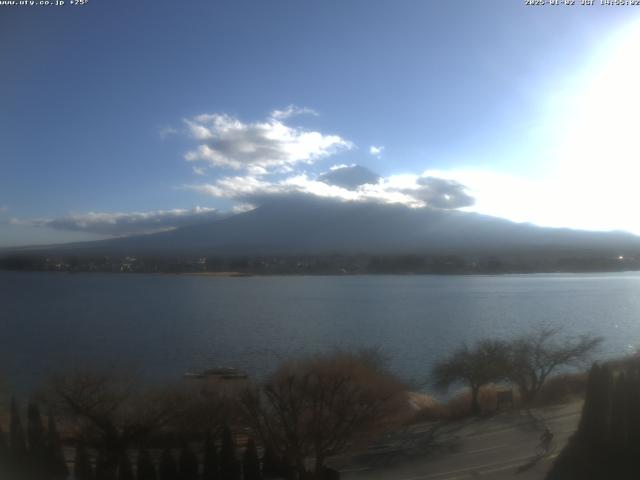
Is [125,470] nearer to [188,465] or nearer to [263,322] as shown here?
[188,465]

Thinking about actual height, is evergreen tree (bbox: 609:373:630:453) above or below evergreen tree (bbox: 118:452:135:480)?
above

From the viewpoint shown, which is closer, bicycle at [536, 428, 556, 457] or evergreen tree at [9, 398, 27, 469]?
evergreen tree at [9, 398, 27, 469]

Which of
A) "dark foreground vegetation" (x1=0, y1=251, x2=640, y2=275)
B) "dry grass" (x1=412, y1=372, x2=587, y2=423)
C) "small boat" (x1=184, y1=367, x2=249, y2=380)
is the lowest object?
"dry grass" (x1=412, y1=372, x2=587, y2=423)

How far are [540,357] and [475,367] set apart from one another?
135cm

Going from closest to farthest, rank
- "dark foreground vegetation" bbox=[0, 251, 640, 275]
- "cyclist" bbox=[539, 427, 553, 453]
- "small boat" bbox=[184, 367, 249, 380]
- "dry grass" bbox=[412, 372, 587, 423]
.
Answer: "cyclist" bbox=[539, 427, 553, 453] < "dry grass" bbox=[412, 372, 587, 423] < "small boat" bbox=[184, 367, 249, 380] < "dark foreground vegetation" bbox=[0, 251, 640, 275]

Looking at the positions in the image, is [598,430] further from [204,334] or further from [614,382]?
[204,334]

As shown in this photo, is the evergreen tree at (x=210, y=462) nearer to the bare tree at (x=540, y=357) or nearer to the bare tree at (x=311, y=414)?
the bare tree at (x=311, y=414)

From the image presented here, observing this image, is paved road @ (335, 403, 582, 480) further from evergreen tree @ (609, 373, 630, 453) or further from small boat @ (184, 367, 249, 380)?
small boat @ (184, 367, 249, 380)

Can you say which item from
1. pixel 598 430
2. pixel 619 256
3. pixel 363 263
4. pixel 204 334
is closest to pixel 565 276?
pixel 619 256

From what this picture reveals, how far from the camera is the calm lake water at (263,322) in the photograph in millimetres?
11438

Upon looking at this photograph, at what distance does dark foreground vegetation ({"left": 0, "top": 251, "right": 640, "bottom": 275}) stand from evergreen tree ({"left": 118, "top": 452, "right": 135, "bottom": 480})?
63.5 ft

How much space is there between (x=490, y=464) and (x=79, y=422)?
4620 millimetres

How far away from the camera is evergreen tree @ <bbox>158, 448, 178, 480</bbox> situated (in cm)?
543

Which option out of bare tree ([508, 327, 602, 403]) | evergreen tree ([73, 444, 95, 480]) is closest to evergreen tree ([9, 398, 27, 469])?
evergreen tree ([73, 444, 95, 480])
